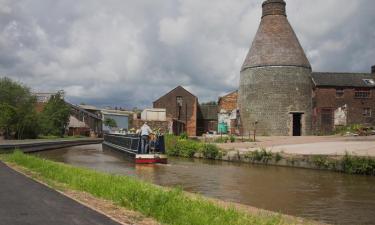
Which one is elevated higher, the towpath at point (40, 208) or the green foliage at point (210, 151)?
the green foliage at point (210, 151)

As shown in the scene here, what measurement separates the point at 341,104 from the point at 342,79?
3.04m

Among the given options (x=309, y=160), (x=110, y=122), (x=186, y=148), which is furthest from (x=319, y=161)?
(x=110, y=122)

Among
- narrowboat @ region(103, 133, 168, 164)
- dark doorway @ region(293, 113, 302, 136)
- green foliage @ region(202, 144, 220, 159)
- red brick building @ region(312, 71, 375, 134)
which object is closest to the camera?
narrowboat @ region(103, 133, 168, 164)

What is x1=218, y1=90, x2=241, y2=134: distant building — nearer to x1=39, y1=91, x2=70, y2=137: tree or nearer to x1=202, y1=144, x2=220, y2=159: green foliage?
x1=39, y1=91, x2=70, y2=137: tree

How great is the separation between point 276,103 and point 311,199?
36462 millimetres

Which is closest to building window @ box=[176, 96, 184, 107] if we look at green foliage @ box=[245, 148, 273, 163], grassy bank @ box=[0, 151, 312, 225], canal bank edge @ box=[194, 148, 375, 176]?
canal bank edge @ box=[194, 148, 375, 176]

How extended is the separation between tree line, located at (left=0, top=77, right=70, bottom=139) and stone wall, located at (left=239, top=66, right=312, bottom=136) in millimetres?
29121

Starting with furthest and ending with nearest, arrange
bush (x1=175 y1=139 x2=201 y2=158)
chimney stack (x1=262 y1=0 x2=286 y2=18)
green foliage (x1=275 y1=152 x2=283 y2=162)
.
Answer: chimney stack (x1=262 y1=0 x2=286 y2=18)
bush (x1=175 y1=139 x2=201 y2=158)
green foliage (x1=275 y1=152 x2=283 y2=162)

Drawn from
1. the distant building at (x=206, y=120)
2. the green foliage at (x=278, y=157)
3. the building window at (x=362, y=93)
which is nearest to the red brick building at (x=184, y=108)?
the distant building at (x=206, y=120)

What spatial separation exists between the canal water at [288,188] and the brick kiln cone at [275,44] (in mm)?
26953

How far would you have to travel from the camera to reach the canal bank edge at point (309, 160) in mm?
22312

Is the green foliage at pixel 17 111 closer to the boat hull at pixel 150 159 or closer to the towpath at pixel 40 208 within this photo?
the boat hull at pixel 150 159

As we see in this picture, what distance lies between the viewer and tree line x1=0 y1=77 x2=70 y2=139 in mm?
57394

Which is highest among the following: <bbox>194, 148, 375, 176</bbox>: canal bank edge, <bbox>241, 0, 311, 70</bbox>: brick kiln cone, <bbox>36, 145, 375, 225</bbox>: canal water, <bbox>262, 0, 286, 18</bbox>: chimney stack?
<bbox>262, 0, 286, 18</bbox>: chimney stack
